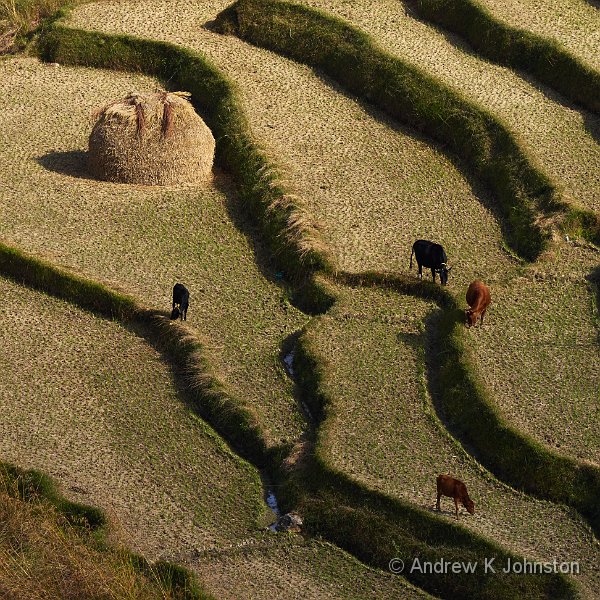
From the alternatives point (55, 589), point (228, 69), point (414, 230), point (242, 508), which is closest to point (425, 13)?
point (228, 69)

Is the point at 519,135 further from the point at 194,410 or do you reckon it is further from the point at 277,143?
the point at 194,410

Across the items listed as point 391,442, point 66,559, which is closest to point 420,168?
point 391,442

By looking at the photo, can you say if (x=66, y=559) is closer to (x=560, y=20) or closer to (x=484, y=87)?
(x=484, y=87)

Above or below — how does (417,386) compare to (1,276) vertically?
above

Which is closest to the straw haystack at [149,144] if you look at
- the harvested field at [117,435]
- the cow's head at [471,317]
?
the harvested field at [117,435]

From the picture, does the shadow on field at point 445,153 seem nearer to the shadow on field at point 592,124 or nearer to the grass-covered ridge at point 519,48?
the shadow on field at point 592,124

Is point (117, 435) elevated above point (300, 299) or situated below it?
below
